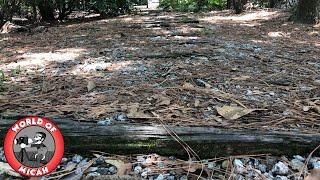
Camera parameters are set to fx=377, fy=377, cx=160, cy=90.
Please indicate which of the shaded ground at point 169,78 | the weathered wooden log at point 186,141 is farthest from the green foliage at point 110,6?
the weathered wooden log at point 186,141

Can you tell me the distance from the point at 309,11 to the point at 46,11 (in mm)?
5942

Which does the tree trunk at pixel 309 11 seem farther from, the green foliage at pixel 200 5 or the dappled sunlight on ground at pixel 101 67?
the green foliage at pixel 200 5

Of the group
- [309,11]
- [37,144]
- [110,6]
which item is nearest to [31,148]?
[37,144]

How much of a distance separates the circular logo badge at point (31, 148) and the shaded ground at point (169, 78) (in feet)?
1.94

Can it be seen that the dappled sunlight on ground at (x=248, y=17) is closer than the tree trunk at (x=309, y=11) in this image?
No

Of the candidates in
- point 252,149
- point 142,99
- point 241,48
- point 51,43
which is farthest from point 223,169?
point 51,43

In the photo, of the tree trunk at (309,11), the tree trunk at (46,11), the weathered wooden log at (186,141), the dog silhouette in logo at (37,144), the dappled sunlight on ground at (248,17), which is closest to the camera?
the dog silhouette in logo at (37,144)

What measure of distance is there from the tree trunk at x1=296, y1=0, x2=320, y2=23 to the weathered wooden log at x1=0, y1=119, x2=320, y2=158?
215 inches

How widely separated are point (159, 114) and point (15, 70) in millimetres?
1819

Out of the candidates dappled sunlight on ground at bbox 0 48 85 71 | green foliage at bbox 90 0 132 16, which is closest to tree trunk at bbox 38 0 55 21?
green foliage at bbox 90 0 132 16

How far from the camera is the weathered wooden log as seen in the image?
1.79 meters

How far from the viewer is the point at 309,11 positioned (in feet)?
22.3

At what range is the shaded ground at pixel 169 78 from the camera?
2.27 m

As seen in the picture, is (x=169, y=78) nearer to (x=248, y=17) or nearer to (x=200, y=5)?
(x=248, y=17)
